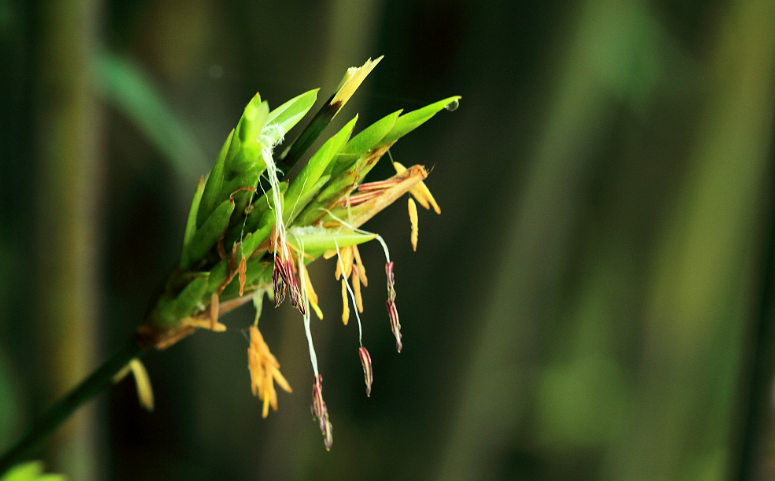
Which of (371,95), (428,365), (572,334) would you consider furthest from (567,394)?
(371,95)

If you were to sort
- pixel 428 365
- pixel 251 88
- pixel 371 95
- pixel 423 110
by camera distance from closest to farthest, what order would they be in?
pixel 423 110 → pixel 371 95 → pixel 251 88 → pixel 428 365

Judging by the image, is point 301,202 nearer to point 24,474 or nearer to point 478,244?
point 24,474

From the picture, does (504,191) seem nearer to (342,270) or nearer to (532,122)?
(532,122)

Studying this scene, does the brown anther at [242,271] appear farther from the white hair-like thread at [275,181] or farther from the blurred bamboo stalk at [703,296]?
the blurred bamboo stalk at [703,296]

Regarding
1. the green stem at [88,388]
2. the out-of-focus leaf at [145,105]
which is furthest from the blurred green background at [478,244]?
the green stem at [88,388]

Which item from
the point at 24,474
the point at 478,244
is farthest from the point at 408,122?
the point at 478,244
